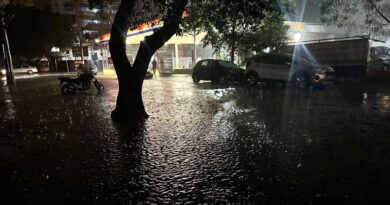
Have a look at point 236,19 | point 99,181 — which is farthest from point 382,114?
point 236,19

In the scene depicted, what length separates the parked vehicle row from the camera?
51.5 ft

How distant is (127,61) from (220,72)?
11.1m

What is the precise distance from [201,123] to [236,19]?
564 inches

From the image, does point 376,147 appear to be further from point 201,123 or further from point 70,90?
point 70,90

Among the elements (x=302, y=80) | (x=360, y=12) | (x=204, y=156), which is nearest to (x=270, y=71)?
(x=302, y=80)

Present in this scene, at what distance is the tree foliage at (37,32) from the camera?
49.0 m

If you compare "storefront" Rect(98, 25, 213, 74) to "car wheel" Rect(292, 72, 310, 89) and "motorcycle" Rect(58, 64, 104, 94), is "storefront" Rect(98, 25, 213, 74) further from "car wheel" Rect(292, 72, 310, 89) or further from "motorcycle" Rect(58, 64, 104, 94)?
"car wheel" Rect(292, 72, 310, 89)

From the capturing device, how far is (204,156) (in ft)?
19.4

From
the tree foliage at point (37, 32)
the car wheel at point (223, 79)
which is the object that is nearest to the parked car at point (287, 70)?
the car wheel at point (223, 79)

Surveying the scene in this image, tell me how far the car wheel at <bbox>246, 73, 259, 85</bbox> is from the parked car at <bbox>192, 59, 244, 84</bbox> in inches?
52.8

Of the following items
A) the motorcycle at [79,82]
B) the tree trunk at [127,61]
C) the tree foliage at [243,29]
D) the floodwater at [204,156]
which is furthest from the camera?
the tree foliage at [243,29]

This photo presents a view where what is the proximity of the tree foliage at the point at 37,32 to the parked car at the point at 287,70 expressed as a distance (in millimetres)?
43106

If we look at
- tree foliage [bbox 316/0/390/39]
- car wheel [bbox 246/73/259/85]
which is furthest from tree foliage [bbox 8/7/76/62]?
tree foliage [bbox 316/0/390/39]

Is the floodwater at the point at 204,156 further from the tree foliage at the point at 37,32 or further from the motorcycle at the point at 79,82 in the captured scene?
the tree foliage at the point at 37,32
